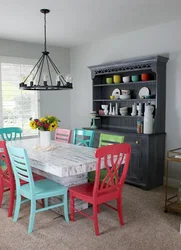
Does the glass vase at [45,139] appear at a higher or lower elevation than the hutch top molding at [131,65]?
lower

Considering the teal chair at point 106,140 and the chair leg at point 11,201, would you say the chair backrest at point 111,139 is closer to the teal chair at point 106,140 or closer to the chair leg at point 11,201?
the teal chair at point 106,140

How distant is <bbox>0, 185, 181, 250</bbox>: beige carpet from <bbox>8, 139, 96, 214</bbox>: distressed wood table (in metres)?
0.34

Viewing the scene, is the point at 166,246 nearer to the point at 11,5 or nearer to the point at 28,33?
the point at 11,5

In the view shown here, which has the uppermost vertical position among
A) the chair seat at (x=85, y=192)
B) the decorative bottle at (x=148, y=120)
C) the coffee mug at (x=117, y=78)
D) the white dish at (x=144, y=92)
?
the coffee mug at (x=117, y=78)

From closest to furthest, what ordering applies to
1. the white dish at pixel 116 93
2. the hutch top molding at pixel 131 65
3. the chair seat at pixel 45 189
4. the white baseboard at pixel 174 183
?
the chair seat at pixel 45 189, the hutch top molding at pixel 131 65, the white baseboard at pixel 174 183, the white dish at pixel 116 93

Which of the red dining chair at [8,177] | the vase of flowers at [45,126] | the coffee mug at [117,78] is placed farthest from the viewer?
the coffee mug at [117,78]

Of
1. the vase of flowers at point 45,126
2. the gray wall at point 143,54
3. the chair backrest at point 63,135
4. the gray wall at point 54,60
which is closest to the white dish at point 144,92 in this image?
the gray wall at point 143,54

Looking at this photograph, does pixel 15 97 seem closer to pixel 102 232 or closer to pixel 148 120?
pixel 148 120

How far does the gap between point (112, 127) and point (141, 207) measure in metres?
2.01

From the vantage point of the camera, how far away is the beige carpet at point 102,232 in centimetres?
263

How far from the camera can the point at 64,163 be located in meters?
2.84

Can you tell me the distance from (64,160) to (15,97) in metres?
2.84

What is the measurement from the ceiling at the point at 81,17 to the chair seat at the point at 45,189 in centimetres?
224

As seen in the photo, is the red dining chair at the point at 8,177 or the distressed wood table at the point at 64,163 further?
the red dining chair at the point at 8,177
